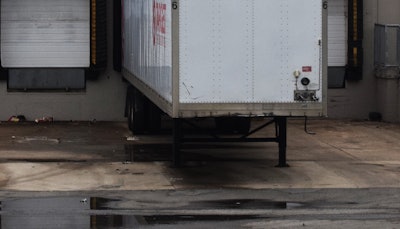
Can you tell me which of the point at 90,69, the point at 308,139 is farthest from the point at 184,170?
the point at 90,69

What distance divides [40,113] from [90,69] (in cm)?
175

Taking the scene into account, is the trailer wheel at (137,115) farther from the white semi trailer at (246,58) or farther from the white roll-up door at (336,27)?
the white semi trailer at (246,58)

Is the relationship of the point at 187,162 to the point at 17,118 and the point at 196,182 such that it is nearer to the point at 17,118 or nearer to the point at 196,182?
the point at 196,182

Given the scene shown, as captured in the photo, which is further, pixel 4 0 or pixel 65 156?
pixel 4 0

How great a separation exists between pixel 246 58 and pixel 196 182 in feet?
7.05

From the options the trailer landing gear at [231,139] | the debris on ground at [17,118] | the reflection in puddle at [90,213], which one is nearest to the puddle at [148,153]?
the trailer landing gear at [231,139]

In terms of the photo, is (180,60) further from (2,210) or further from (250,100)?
(2,210)

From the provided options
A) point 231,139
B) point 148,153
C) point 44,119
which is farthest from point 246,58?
point 44,119

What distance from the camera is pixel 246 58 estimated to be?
50.6 feet

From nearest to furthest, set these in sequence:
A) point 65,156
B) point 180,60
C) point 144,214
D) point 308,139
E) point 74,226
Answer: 1. point 74,226
2. point 144,214
3. point 180,60
4. point 65,156
5. point 308,139

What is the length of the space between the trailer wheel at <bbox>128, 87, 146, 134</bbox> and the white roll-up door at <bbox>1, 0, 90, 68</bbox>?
3.33 metres

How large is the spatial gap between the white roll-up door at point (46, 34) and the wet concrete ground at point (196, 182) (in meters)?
2.97

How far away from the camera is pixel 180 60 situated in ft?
50.2

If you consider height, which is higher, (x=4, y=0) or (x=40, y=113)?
(x=4, y=0)
